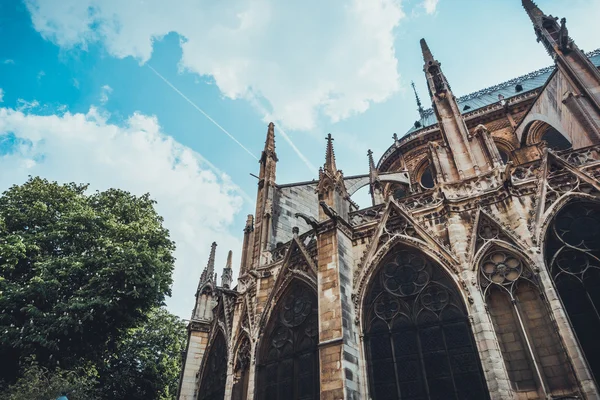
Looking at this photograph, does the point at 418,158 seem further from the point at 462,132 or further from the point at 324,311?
the point at 324,311

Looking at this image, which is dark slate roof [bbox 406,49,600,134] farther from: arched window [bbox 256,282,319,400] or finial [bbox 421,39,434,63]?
arched window [bbox 256,282,319,400]

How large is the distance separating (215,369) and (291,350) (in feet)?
12.0

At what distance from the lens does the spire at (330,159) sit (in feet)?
38.7

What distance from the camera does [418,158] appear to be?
1902 centimetres

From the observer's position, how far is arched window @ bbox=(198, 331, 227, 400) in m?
11.6

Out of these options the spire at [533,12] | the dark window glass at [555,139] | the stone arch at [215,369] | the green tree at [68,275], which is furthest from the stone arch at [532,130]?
the green tree at [68,275]

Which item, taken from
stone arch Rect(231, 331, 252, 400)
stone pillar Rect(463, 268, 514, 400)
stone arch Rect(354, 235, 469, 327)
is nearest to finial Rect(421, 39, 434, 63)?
stone arch Rect(354, 235, 469, 327)

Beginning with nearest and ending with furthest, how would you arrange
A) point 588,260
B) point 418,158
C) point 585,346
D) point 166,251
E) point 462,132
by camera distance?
point 585,346
point 588,260
point 462,132
point 166,251
point 418,158

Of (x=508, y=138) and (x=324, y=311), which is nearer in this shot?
(x=324, y=311)

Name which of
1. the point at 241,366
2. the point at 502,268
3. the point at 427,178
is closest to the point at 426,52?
the point at 427,178

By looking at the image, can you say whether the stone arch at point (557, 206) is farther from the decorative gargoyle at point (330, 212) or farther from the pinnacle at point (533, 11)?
the pinnacle at point (533, 11)

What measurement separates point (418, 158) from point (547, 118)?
21.8 feet

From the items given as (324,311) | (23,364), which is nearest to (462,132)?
(324,311)

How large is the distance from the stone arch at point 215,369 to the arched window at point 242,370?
0.72 m
